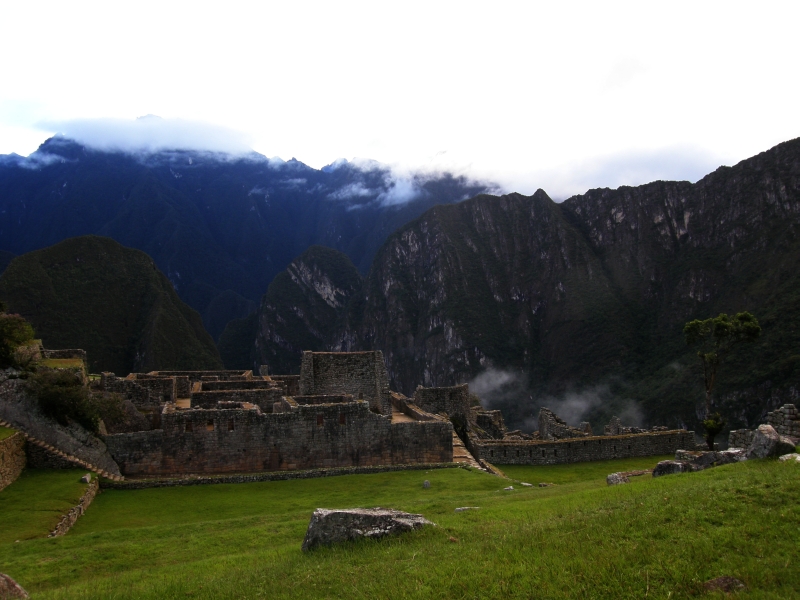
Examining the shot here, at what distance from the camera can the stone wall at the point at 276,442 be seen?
65.8 feet

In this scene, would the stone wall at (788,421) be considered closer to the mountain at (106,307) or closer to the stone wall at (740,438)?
the stone wall at (740,438)

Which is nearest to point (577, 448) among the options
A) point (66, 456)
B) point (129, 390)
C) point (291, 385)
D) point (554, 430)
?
point (554, 430)

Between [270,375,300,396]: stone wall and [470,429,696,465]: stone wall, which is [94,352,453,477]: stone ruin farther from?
[270,375,300,396]: stone wall

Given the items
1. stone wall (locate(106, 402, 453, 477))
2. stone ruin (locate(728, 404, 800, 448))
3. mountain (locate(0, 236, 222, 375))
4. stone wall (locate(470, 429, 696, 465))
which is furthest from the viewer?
mountain (locate(0, 236, 222, 375))

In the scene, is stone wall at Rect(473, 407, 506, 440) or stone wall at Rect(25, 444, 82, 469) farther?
stone wall at Rect(473, 407, 506, 440)

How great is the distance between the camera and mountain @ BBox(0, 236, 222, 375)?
12938 cm

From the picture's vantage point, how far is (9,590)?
815 centimetres

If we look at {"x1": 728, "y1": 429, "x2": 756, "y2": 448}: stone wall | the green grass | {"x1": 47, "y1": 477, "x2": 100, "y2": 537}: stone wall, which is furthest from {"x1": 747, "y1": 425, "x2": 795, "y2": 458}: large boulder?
the green grass

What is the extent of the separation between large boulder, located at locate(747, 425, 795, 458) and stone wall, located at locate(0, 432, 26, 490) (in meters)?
19.2

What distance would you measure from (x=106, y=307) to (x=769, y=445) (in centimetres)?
16077

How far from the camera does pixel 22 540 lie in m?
12.6

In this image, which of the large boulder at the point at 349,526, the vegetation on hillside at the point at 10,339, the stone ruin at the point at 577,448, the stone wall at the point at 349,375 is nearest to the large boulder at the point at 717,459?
the large boulder at the point at 349,526

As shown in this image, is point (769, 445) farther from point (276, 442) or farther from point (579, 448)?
point (579, 448)

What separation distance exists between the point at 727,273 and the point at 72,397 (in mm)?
216567
